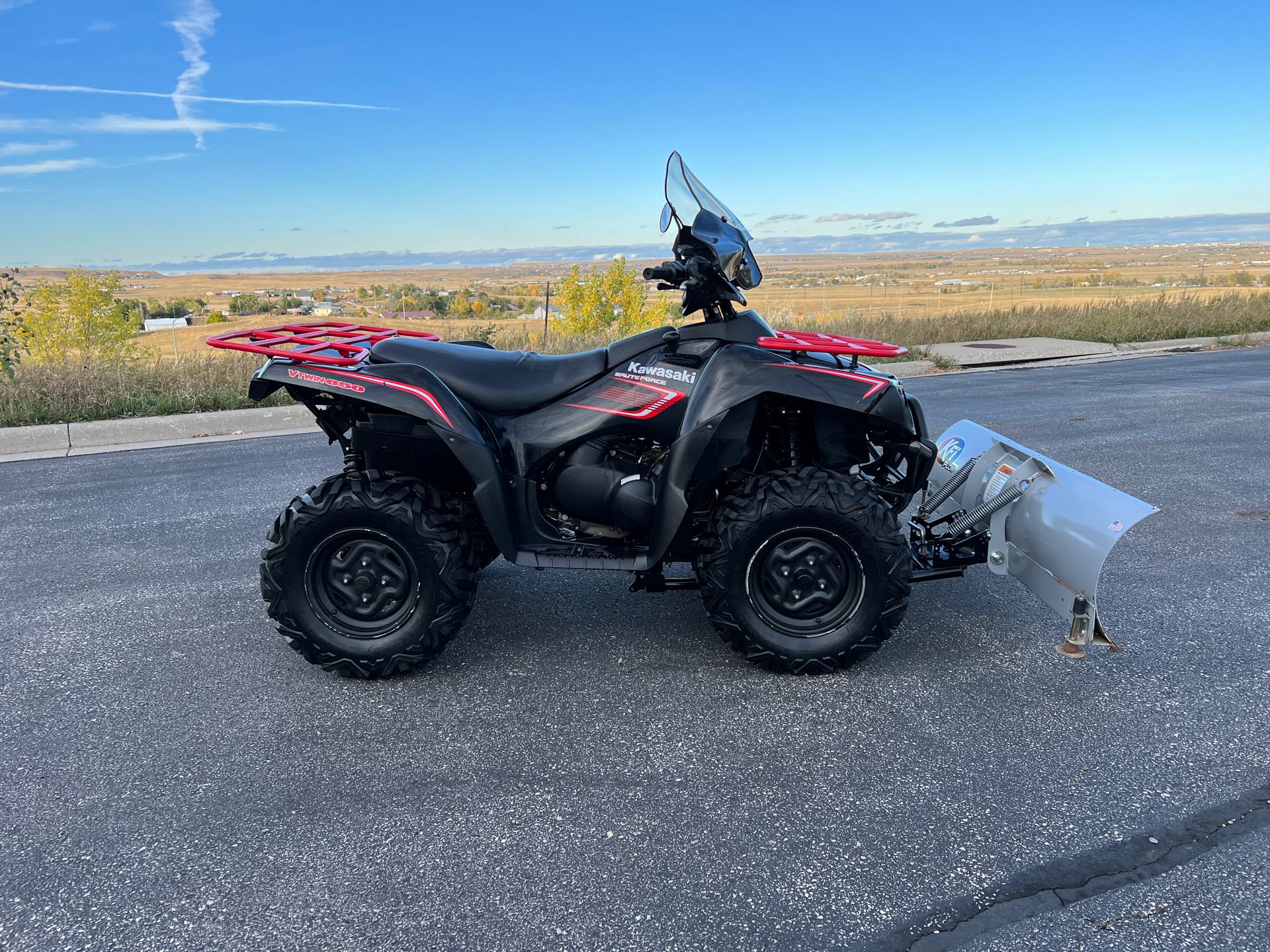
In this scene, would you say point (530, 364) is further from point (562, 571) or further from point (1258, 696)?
point (1258, 696)

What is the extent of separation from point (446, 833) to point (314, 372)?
1.84 m

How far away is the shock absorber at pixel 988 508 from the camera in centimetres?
385

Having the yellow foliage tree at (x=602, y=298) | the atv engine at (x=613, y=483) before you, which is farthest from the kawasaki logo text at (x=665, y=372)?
the yellow foliage tree at (x=602, y=298)

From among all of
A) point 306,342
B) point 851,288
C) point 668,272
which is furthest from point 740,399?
point 851,288

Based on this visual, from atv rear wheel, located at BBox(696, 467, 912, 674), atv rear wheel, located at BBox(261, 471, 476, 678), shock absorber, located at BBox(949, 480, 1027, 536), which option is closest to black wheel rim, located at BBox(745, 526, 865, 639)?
atv rear wheel, located at BBox(696, 467, 912, 674)

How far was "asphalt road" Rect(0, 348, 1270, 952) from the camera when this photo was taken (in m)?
2.41

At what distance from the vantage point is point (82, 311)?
26.9 meters

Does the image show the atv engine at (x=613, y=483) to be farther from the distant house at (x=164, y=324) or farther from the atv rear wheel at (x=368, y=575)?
the distant house at (x=164, y=324)

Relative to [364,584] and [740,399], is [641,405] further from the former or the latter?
[364,584]

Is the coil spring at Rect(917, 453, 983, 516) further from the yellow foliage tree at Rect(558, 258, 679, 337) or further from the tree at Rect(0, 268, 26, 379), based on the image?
the yellow foliage tree at Rect(558, 258, 679, 337)

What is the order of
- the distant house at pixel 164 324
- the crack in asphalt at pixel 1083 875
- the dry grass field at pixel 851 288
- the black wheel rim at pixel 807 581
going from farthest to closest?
the distant house at pixel 164 324 < the dry grass field at pixel 851 288 < the black wheel rim at pixel 807 581 < the crack in asphalt at pixel 1083 875

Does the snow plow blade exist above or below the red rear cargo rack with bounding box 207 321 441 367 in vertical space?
below

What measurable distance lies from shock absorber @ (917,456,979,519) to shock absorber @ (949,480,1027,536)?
21 cm

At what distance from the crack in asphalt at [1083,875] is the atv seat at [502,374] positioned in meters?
2.29
